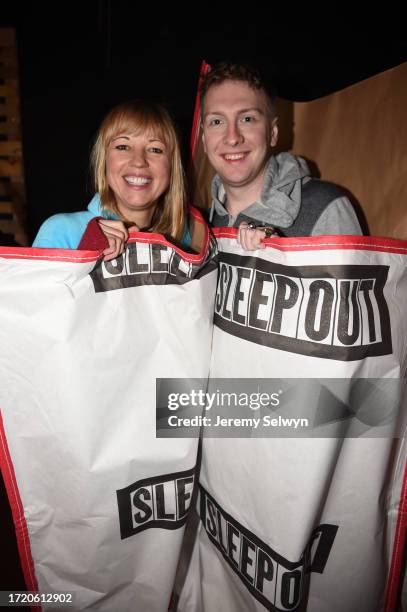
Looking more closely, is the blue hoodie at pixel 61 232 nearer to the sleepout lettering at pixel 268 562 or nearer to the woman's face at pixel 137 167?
the woman's face at pixel 137 167

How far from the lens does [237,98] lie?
89cm

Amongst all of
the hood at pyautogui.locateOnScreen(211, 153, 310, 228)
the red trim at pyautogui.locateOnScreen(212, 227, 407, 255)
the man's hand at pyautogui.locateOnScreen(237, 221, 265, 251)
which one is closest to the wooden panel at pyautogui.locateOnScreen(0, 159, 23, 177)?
the hood at pyautogui.locateOnScreen(211, 153, 310, 228)

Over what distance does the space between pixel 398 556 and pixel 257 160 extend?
909 mm

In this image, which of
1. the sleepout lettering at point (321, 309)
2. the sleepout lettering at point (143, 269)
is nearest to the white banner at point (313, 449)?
the sleepout lettering at point (321, 309)

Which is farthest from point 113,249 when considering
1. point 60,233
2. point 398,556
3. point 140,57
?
point 140,57

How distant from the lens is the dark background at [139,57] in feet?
4.07

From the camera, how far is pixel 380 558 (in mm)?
813

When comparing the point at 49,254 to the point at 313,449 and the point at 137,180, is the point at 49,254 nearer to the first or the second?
the point at 137,180

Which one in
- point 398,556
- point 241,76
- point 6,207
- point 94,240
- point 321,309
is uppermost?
point 241,76

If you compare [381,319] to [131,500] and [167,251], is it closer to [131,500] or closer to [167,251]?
[167,251]

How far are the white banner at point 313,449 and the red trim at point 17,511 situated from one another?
15.4 inches

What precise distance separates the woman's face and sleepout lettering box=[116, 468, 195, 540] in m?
0.61

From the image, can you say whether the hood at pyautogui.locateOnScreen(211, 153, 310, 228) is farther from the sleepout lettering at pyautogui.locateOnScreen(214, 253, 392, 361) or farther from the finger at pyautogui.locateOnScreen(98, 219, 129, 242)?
the finger at pyautogui.locateOnScreen(98, 219, 129, 242)

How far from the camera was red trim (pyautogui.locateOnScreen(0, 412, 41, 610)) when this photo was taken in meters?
0.75
